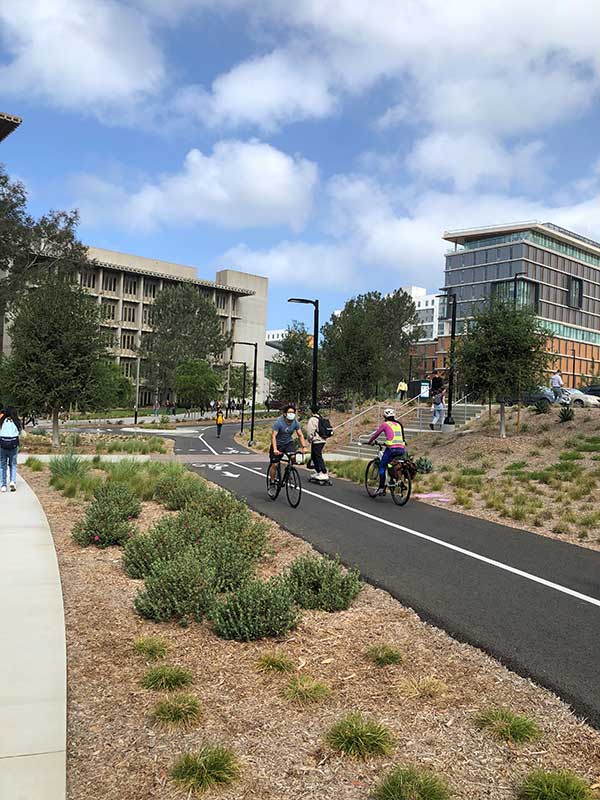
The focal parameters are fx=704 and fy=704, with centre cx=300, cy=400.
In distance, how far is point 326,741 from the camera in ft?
12.8

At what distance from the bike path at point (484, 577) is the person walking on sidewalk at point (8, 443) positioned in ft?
16.2

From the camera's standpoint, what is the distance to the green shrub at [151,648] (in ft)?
17.1

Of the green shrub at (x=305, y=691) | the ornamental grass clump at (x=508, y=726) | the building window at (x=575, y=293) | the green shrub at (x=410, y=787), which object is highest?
the building window at (x=575, y=293)

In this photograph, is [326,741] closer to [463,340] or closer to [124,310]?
[463,340]

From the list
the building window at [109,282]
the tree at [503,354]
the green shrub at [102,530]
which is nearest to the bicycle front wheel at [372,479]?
the green shrub at [102,530]

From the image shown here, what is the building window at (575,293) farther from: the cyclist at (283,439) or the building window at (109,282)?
the cyclist at (283,439)

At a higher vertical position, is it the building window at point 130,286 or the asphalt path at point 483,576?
the building window at point 130,286

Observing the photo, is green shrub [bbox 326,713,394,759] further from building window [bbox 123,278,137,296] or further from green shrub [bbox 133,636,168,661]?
building window [bbox 123,278,137,296]

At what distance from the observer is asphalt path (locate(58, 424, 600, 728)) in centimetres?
538

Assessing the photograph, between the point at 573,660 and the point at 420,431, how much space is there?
2413 cm

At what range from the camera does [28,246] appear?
58688 mm

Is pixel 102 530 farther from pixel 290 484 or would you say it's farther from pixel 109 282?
pixel 109 282

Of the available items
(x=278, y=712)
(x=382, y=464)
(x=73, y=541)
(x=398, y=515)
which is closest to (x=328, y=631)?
(x=278, y=712)

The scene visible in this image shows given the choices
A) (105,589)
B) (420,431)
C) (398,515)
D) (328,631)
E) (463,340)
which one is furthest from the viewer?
(420,431)
